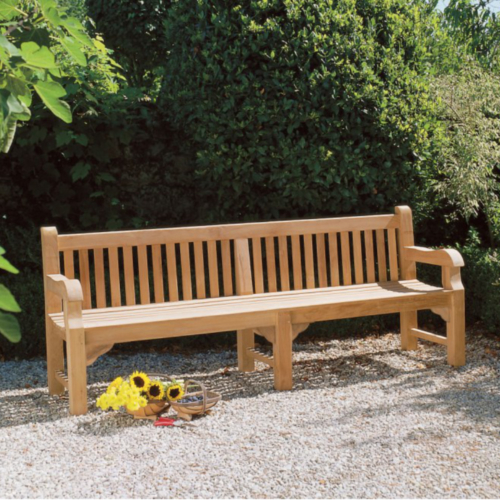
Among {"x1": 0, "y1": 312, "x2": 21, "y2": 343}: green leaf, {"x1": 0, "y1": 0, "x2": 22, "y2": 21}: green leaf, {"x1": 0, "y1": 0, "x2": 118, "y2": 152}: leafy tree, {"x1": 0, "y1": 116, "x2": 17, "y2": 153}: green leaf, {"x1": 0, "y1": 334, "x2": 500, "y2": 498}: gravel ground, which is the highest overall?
{"x1": 0, "y1": 0, "x2": 22, "y2": 21}: green leaf

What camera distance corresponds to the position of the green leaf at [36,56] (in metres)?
1.52

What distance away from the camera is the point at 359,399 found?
14.1 ft

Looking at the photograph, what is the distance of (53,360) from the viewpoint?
15.1 ft

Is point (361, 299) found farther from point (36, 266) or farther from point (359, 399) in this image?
point (36, 266)

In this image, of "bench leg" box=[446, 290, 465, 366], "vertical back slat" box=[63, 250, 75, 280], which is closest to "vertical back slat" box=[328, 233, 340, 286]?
"bench leg" box=[446, 290, 465, 366]

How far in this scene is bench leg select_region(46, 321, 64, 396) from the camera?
15.1ft

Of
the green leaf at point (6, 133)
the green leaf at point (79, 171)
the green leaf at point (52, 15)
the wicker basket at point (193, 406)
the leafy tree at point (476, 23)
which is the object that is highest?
the leafy tree at point (476, 23)

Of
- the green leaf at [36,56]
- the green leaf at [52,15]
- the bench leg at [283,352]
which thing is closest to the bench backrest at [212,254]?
the bench leg at [283,352]

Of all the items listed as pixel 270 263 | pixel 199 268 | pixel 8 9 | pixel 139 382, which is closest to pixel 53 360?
pixel 139 382

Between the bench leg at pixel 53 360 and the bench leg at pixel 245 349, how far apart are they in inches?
47.2

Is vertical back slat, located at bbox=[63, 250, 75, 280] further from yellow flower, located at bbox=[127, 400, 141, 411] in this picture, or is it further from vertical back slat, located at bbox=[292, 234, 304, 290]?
vertical back slat, located at bbox=[292, 234, 304, 290]

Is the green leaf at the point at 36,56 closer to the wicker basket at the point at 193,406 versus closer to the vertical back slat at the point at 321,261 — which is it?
the wicker basket at the point at 193,406

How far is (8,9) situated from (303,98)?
150 inches

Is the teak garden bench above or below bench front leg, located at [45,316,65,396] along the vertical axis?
above
